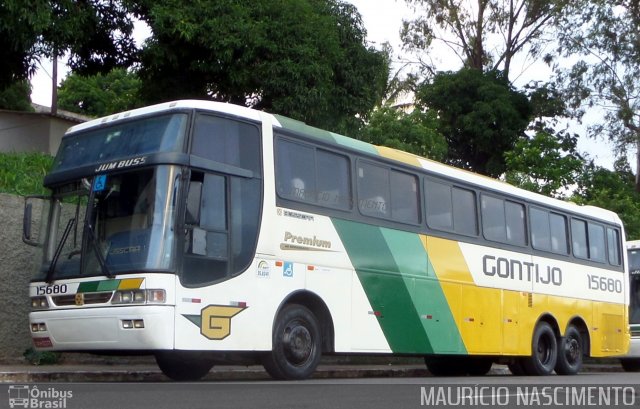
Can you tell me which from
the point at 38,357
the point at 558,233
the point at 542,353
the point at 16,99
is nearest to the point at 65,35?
the point at 38,357

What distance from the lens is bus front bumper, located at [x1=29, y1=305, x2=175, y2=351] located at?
1089cm

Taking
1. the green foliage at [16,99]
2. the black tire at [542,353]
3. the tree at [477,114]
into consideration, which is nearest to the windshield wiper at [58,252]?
the black tire at [542,353]

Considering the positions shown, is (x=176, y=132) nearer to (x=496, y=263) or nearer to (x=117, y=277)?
(x=117, y=277)

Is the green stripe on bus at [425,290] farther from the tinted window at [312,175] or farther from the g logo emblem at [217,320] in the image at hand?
the g logo emblem at [217,320]

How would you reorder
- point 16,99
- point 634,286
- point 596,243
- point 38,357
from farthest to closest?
point 16,99 → point 634,286 → point 596,243 → point 38,357

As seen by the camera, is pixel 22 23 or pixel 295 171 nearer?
pixel 295 171

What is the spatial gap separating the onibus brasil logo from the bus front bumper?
1.24 m

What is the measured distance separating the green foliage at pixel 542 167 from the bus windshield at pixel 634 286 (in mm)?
9394

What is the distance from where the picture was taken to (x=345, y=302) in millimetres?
13328

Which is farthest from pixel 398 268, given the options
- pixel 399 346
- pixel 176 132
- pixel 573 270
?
pixel 573 270

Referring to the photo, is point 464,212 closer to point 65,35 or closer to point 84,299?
point 84,299

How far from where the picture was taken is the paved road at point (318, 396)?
830 cm

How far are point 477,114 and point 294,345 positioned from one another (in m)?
31.9

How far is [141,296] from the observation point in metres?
11.0
